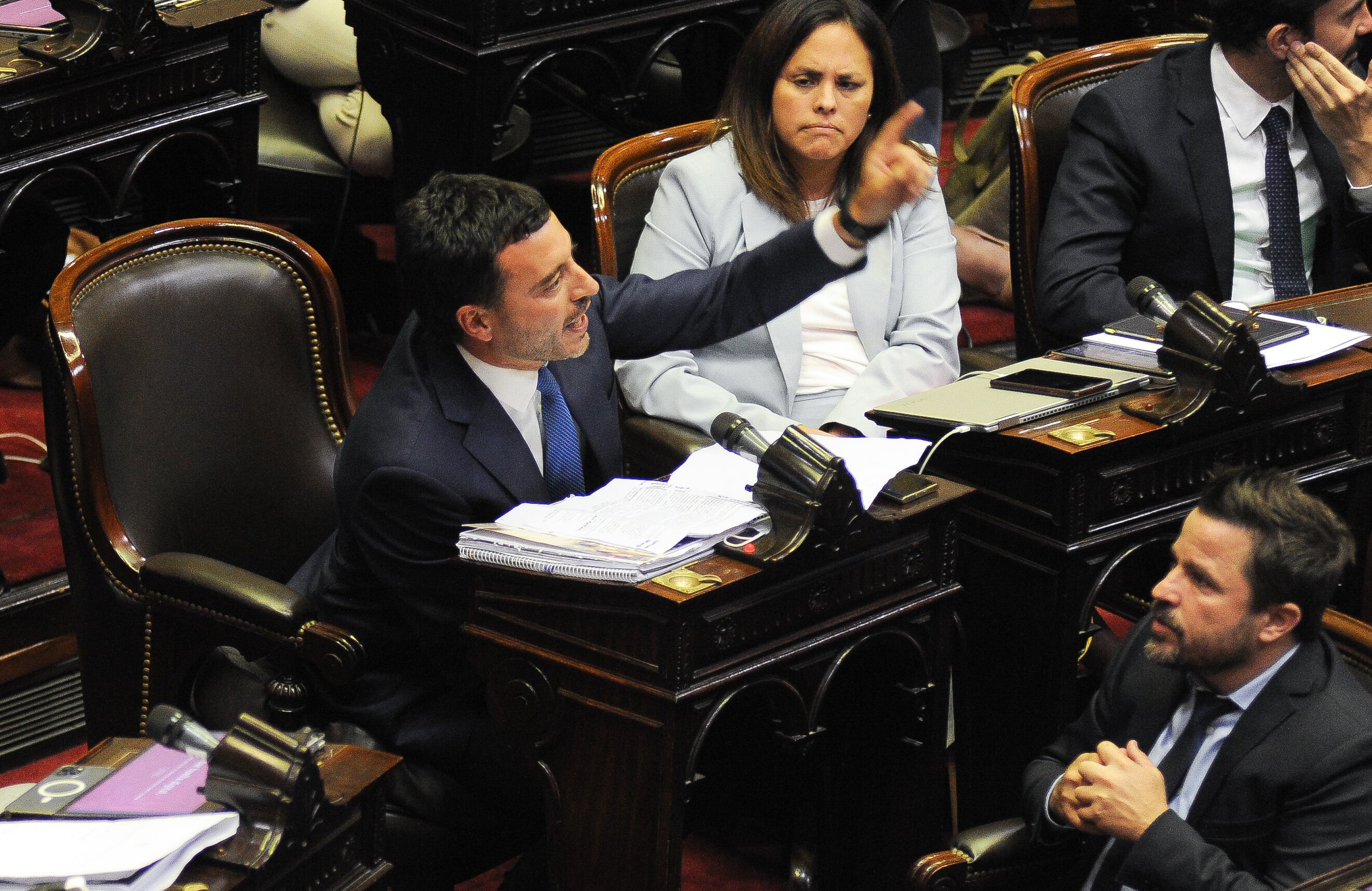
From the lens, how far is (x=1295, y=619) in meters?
1.98

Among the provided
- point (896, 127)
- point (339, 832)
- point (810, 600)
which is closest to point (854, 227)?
point (896, 127)

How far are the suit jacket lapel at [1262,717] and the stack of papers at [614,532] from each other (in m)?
0.59

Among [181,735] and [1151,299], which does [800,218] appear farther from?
[181,735]

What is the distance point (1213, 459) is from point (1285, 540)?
449mm

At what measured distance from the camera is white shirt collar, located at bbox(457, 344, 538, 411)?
7.57ft

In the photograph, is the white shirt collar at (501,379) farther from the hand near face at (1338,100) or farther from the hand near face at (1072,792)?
the hand near face at (1338,100)

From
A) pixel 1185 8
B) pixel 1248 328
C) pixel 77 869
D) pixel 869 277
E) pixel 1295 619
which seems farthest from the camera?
pixel 1185 8

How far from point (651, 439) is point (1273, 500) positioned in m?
1.00

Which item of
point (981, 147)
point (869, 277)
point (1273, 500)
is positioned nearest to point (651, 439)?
point (869, 277)

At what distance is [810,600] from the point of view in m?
2.02

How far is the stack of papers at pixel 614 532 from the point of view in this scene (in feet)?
6.18

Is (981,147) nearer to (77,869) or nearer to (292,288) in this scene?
(292,288)

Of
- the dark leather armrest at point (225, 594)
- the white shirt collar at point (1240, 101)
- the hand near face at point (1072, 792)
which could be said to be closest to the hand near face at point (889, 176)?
the hand near face at point (1072, 792)

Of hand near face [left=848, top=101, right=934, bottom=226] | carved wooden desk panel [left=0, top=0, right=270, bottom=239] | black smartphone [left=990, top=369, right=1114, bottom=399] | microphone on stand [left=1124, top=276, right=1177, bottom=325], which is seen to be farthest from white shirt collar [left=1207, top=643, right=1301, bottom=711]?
carved wooden desk panel [left=0, top=0, right=270, bottom=239]
